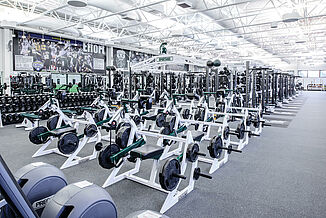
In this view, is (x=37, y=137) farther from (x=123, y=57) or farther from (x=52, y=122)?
(x=123, y=57)

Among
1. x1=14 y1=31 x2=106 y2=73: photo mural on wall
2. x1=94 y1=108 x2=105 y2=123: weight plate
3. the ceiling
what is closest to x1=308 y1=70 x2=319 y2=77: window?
the ceiling

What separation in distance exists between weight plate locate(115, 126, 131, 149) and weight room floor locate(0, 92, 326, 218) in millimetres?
526

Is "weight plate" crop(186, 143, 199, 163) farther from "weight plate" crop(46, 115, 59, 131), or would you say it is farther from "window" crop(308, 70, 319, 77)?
"window" crop(308, 70, 319, 77)

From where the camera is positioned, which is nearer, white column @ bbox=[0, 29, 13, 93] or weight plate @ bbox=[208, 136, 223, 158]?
weight plate @ bbox=[208, 136, 223, 158]

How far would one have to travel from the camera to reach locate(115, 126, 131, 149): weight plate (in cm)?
291

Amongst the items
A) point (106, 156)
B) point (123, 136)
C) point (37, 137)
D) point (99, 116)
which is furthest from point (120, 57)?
point (106, 156)

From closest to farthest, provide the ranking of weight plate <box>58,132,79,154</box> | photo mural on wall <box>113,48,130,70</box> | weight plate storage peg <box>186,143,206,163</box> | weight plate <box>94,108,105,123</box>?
weight plate storage peg <box>186,143,206,163</box>, weight plate <box>58,132,79,154</box>, weight plate <box>94,108,105,123</box>, photo mural on wall <box>113,48,130,70</box>

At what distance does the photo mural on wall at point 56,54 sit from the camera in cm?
988

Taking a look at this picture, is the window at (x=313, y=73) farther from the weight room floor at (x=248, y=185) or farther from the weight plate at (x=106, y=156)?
the weight plate at (x=106, y=156)

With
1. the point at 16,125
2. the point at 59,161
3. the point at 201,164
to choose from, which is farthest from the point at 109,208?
the point at 16,125

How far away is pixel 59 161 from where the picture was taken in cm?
386

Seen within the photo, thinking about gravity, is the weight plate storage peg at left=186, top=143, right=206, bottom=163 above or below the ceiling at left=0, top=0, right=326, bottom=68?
below

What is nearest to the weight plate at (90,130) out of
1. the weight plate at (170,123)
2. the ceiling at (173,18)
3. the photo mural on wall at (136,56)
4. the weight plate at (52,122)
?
the weight plate at (52,122)

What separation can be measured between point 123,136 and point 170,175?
0.89m
